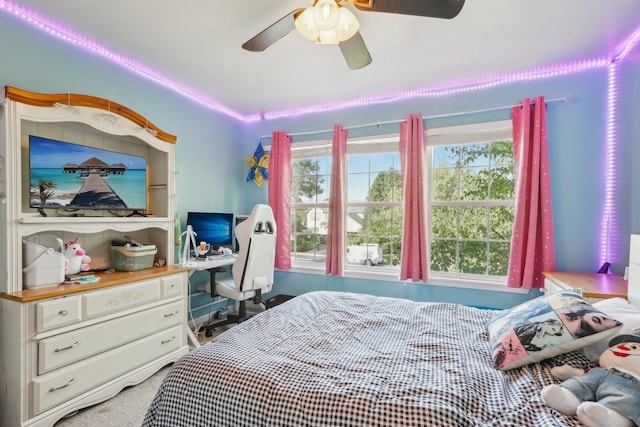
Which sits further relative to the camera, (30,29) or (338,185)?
(338,185)

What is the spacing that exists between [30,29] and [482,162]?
3.66 m

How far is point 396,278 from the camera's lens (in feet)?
10.5

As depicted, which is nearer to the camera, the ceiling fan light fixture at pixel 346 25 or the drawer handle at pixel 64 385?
the ceiling fan light fixture at pixel 346 25

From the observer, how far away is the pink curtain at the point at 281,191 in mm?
3592

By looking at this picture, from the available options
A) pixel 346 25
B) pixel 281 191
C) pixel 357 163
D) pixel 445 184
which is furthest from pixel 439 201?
pixel 346 25

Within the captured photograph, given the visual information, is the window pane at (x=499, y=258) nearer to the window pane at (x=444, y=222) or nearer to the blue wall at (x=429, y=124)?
the blue wall at (x=429, y=124)

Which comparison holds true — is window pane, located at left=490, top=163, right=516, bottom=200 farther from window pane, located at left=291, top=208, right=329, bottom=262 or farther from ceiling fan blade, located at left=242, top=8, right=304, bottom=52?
ceiling fan blade, located at left=242, top=8, right=304, bottom=52

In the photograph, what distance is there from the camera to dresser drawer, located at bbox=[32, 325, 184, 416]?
1.65 metres

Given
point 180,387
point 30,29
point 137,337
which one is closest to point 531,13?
point 180,387

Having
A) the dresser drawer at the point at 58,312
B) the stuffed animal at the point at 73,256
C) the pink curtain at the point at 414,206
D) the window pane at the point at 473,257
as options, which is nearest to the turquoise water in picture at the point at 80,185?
the stuffed animal at the point at 73,256

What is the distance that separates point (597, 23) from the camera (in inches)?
77.2

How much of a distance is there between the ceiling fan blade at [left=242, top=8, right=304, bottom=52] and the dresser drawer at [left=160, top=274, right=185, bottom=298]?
1745 mm

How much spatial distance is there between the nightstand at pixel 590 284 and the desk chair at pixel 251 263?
2.32 meters

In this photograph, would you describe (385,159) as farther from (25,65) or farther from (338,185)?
(25,65)
